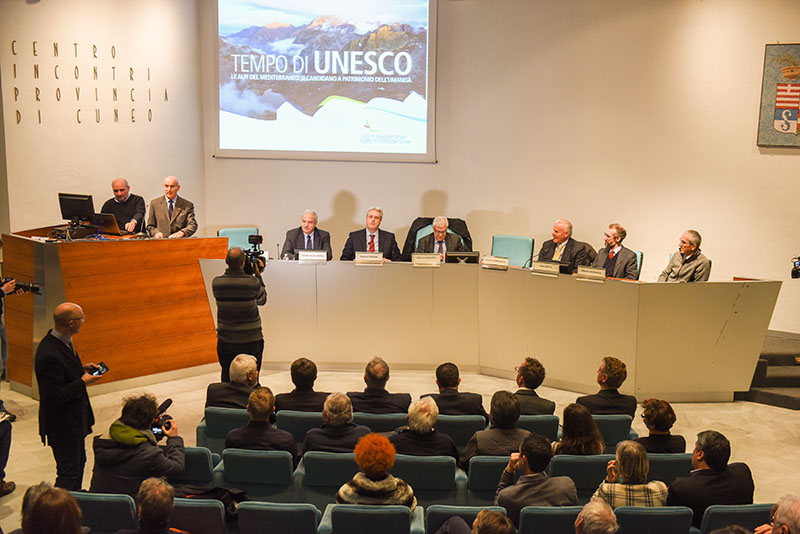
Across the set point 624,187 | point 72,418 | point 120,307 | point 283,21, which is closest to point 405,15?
point 283,21

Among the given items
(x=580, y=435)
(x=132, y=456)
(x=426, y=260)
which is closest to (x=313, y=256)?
(x=426, y=260)

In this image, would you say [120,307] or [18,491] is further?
[120,307]

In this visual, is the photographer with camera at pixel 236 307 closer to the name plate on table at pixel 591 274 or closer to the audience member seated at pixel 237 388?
the audience member seated at pixel 237 388

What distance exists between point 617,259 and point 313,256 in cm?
315

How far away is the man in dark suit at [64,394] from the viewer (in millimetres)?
4172

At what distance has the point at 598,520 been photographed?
9.29ft

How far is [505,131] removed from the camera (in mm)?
9500

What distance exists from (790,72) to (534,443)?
22.9 feet

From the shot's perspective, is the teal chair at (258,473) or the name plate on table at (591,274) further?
the name plate on table at (591,274)

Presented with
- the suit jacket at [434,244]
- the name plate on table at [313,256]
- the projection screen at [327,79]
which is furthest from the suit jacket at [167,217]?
the suit jacket at [434,244]

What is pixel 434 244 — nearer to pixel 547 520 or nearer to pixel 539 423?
pixel 539 423

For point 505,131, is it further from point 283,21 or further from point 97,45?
point 97,45

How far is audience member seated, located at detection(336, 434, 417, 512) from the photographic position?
10.8 feet

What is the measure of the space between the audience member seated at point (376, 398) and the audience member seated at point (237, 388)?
69 centimetres
